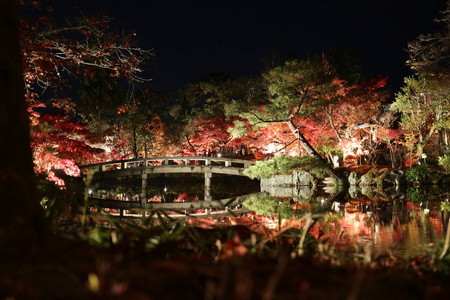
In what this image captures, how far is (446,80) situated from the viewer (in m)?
15.4

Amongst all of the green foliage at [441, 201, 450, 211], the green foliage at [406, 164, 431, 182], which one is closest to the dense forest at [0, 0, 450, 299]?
the green foliage at [406, 164, 431, 182]

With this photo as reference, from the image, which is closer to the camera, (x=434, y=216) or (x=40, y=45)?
(x=40, y=45)

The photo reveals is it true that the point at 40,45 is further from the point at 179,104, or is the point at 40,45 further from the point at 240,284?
the point at 179,104

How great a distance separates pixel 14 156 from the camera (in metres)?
1.68

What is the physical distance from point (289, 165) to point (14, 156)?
44.4 feet

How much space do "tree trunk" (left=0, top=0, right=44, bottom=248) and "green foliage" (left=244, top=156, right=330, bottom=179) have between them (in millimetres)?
13411

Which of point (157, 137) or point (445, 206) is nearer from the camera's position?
point (445, 206)

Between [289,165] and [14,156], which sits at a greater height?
[289,165]

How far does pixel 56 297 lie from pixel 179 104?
85.5ft

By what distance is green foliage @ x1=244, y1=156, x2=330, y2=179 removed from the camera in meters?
14.6

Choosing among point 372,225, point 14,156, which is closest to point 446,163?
point 372,225

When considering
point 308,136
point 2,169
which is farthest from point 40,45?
point 308,136

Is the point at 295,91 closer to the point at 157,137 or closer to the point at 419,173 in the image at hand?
the point at 419,173

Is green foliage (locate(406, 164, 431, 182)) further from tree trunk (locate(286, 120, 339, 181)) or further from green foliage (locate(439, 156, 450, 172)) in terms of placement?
tree trunk (locate(286, 120, 339, 181))
